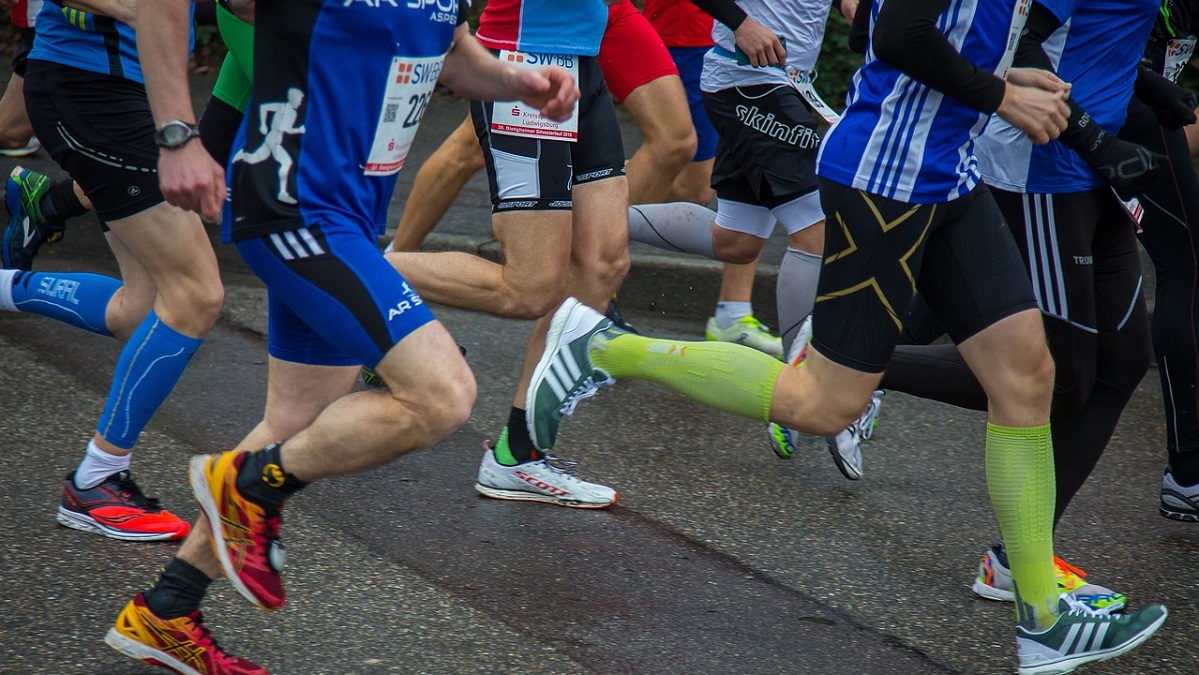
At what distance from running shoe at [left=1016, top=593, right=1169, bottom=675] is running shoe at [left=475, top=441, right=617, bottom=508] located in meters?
1.32

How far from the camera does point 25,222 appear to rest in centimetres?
534

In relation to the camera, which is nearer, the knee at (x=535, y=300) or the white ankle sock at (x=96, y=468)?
the white ankle sock at (x=96, y=468)

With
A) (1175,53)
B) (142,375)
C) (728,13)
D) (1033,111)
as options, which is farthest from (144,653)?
(1175,53)

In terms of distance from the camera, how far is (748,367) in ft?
11.2

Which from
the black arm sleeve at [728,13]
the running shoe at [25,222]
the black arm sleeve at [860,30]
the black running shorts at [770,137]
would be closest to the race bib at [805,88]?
the black running shorts at [770,137]

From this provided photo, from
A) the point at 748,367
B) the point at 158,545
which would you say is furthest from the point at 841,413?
the point at 158,545

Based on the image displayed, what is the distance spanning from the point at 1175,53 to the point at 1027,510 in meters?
2.02

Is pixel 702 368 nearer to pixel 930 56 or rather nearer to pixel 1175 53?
pixel 930 56

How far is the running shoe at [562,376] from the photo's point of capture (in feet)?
11.8

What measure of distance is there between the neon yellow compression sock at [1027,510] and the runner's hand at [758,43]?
207 cm

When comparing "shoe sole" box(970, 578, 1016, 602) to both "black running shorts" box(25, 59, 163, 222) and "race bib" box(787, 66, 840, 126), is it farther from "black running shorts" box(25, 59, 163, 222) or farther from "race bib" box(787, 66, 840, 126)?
"black running shorts" box(25, 59, 163, 222)

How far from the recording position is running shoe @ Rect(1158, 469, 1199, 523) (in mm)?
4125

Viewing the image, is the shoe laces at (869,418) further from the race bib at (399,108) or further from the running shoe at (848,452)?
the race bib at (399,108)

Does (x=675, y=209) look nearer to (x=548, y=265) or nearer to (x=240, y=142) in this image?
(x=548, y=265)
